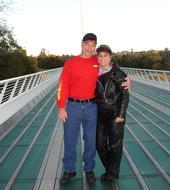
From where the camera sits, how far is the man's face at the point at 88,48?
15.7 feet

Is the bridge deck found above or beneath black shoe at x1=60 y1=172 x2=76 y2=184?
beneath

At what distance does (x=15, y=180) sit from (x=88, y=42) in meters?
2.14

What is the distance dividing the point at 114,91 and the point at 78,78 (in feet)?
1.55

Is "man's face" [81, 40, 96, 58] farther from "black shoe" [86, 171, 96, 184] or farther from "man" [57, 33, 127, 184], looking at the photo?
"black shoe" [86, 171, 96, 184]

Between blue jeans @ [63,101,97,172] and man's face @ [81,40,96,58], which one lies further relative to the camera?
blue jeans @ [63,101,97,172]

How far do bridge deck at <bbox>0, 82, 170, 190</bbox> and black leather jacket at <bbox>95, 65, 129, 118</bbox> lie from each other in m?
1.04

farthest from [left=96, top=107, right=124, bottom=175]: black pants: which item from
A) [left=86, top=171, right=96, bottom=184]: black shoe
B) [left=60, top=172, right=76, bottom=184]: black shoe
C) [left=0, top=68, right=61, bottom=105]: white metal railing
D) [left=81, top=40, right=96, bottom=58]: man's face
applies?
[left=0, top=68, right=61, bottom=105]: white metal railing

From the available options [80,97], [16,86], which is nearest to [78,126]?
[80,97]

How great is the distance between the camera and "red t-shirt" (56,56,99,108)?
4.79 meters

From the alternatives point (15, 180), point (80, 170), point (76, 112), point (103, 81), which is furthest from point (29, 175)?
point (103, 81)

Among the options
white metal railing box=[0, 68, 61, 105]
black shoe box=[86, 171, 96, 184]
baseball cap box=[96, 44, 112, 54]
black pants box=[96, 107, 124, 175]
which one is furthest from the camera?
white metal railing box=[0, 68, 61, 105]

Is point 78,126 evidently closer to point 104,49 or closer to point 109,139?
point 109,139

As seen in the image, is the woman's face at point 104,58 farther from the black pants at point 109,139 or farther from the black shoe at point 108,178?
the black shoe at point 108,178

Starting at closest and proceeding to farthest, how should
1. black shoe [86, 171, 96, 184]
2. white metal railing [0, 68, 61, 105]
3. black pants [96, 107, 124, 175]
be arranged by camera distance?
1. black pants [96, 107, 124, 175]
2. black shoe [86, 171, 96, 184]
3. white metal railing [0, 68, 61, 105]
